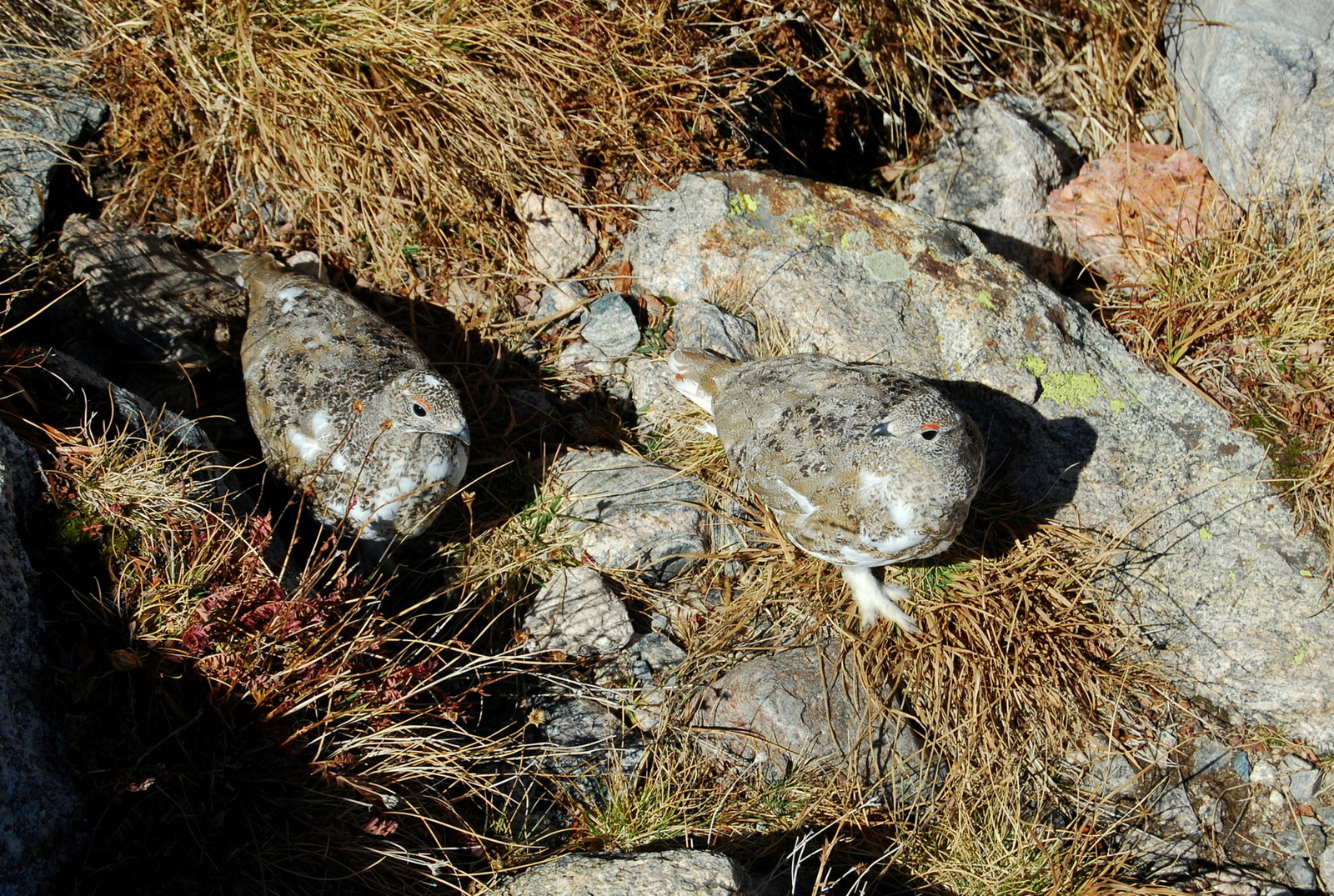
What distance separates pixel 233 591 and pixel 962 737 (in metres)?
2.77

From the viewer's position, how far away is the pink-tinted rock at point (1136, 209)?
4621 mm

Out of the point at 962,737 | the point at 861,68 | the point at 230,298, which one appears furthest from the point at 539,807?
the point at 861,68

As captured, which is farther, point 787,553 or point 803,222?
point 803,222

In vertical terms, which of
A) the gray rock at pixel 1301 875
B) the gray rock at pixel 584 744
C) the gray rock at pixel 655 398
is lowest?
the gray rock at pixel 1301 875

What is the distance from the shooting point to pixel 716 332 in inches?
167

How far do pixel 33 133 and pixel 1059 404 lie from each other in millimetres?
4788

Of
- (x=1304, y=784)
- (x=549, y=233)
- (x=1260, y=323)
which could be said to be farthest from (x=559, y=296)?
(x=1304, y=784)

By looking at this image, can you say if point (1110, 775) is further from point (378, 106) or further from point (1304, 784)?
point (378, 106)

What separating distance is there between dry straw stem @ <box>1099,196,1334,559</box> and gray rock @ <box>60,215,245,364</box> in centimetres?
431

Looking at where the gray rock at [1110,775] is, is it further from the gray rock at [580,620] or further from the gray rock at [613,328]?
the gray rock at [613,328]

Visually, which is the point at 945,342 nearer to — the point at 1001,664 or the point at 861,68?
the point at 1001,664

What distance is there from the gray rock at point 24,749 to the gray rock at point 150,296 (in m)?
1.08

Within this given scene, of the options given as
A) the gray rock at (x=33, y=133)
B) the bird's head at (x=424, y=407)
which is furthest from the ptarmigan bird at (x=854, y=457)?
the gray rock at (x=33, y=133)

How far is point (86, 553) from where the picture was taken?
10.2 feet
